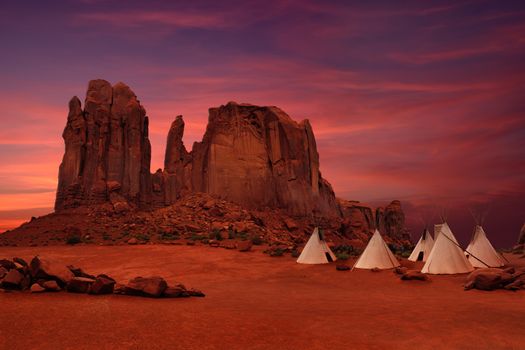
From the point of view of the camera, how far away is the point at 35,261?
1394cm

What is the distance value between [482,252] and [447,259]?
770cm

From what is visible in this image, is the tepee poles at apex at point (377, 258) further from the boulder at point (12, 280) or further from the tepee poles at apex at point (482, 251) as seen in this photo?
the boulder at point (12, 280)

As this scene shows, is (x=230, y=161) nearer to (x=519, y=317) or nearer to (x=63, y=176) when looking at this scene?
(x=63, y=176)

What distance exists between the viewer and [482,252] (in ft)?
94.7

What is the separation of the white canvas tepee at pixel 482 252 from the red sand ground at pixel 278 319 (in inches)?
380

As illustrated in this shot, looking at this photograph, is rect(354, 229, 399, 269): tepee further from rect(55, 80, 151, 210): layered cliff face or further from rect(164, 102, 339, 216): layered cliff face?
rect(55, 80, 151, 210): layered cliff face

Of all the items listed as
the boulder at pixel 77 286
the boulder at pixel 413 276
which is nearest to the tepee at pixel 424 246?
the boulder at pixel 413 276

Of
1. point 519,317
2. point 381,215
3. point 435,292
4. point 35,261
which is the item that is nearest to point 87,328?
point 35,261

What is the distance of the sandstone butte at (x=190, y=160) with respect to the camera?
159 ft

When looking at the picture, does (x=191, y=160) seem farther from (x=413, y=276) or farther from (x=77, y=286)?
(x=77, y=286)

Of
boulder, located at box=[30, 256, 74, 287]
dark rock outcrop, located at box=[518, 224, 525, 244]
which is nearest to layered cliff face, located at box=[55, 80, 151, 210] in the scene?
boulder, located at box=[30, 256, 74, 287]

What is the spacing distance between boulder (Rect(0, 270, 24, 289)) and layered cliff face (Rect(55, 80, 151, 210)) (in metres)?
35.3

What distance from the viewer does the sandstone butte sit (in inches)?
1909

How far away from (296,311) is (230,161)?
136 feet
